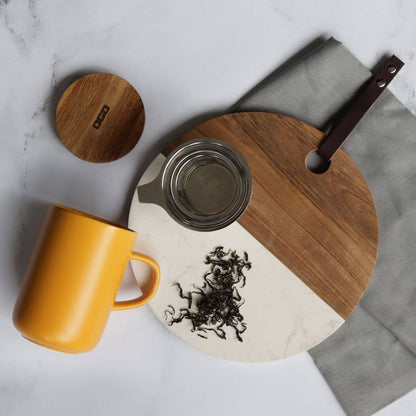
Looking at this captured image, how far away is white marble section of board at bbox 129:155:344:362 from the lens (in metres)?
0.92

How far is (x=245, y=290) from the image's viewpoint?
925mm

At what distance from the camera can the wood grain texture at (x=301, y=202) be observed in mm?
915

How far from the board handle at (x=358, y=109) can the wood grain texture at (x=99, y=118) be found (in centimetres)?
38

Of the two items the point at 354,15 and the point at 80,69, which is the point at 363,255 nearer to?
the point at 354,15

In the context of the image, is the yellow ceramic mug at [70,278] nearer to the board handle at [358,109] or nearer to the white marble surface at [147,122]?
the white marble surface at [147,122]

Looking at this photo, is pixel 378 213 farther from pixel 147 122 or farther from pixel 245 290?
pixel 147 122

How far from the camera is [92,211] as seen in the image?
3.14ft

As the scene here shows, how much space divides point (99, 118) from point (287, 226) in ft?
1.40

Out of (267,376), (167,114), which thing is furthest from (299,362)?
(167,114)

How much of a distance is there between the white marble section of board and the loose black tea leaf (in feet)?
0.03

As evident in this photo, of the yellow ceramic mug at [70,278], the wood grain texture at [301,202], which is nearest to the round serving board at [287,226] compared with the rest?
the wood grain texture at [301,202]

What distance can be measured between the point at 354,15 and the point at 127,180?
0.59 m

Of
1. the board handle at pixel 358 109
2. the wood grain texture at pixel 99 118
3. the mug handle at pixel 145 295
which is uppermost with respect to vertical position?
the board handle at pixel 358 109

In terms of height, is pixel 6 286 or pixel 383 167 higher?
pixel 383 167
